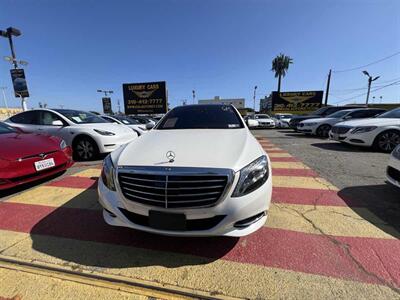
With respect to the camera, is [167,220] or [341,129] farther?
[341,129]

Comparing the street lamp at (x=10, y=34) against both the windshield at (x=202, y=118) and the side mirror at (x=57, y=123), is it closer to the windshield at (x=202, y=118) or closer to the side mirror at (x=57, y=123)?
the side mirror at (x=57, y=123)

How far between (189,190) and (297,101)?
3242 cm

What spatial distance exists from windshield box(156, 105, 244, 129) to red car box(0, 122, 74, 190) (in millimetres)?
2135

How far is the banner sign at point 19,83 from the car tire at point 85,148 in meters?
8.86

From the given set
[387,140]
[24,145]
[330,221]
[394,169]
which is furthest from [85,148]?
[387,140]

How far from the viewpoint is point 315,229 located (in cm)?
243

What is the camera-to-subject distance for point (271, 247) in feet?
7.00

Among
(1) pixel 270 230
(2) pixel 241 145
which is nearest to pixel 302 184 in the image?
(1) pixel 270 230

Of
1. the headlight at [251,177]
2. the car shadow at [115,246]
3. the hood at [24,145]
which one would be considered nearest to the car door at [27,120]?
the hood at [24,145]

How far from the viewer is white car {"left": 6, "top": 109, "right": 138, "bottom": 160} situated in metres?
5.70

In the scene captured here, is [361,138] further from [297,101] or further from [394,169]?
[297,101]

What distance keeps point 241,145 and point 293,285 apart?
4.37 feet

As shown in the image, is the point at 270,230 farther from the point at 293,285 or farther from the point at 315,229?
the point at 293,285

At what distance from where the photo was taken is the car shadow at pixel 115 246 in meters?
1.97
